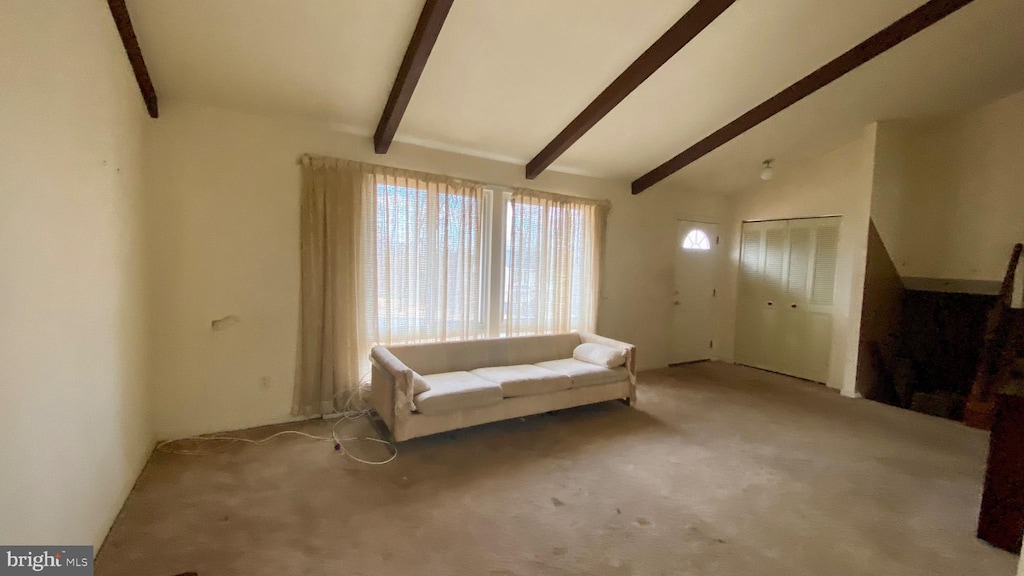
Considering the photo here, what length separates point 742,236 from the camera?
6.00m

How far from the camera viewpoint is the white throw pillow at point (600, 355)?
3.95 metres

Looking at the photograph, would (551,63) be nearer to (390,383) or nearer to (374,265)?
(374,265)

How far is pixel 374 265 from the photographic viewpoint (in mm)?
3586

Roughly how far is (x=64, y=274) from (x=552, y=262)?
12.2 feet

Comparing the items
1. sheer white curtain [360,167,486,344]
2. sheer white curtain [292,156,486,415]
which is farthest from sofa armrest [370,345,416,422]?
sheer white curtain [360,167,486,344]

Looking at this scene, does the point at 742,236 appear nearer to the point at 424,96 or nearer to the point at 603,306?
the point at 603,306

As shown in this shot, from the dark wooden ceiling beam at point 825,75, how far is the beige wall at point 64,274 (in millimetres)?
4672

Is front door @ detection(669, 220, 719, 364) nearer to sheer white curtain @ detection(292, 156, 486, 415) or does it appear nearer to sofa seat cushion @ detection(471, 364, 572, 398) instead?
sofa seat cushion @ detection(471, 364, 572, 398)

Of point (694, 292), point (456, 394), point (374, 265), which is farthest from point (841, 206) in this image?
point (374, 265)

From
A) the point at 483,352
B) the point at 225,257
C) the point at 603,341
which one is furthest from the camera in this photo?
the point at 603,341

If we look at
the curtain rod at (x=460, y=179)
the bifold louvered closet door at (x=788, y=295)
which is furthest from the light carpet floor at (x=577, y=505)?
the curtain rod at (x=460, y=179)

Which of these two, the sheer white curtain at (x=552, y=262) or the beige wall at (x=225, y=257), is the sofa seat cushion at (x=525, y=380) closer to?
the sheer white curtain at (x=552, y=262)

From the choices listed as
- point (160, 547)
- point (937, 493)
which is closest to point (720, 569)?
point (937, 493)

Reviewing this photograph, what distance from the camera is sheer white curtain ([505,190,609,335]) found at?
4387 mm
